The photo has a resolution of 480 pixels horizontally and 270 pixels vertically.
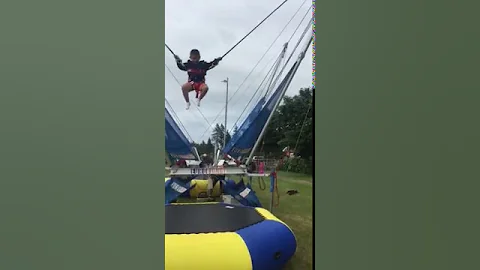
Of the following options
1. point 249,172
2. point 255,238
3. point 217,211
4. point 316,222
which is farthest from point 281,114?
point 316,222

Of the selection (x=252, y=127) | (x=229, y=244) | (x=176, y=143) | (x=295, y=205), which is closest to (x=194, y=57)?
(x=176, y=143)

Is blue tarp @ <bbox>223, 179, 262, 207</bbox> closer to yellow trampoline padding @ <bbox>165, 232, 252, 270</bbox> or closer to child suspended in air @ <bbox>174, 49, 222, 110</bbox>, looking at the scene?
child suspended in air @ <bbox>174, 49, 222, 110</bbox>

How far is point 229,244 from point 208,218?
110 centimetres

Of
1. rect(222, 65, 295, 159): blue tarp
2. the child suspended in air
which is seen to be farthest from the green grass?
the child suspended in air

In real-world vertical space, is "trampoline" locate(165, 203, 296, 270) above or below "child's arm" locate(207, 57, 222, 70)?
below

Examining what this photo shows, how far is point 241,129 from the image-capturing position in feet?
13.4

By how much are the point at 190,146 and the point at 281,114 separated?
1166 millimetres

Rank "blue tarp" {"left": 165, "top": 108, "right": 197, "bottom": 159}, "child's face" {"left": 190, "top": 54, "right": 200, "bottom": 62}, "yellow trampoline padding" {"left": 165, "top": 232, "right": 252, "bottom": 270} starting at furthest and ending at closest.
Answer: "blue tarp" {"left": 165, "top": 108, "right": 197, "bottom": 159}, "child's face" {"left": 190, "top": 54, "right": 200, "bottom": 62}, "yellow trampoline padding" {"left": 165, "top": 232, "right": 252, "bottom": 270}

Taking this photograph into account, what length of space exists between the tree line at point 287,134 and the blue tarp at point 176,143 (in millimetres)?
255

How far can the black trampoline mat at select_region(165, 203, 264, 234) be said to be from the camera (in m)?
2.78

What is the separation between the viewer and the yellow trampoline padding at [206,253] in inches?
81.0

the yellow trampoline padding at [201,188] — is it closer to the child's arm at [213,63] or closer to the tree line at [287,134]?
the tree line at [287,134]

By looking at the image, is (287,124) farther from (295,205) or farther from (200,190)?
(200,190)

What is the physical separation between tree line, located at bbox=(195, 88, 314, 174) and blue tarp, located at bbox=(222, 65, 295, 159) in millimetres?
102
